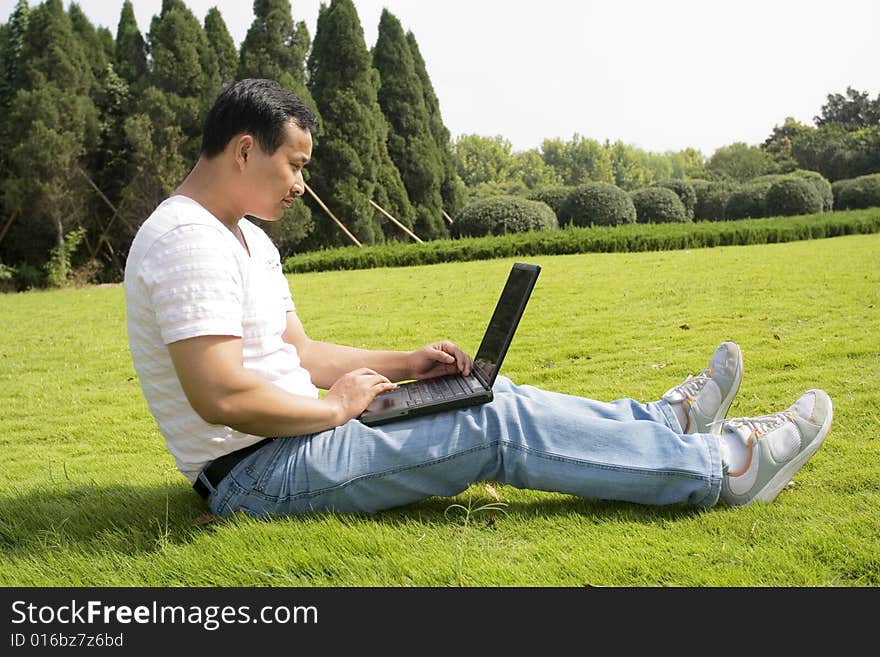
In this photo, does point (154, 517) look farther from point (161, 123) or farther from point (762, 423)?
point (161, 123)

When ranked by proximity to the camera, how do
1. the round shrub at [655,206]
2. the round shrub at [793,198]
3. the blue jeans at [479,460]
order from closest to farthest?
the blue jeans at [479,460] < the round shrub at [793,198] < the round shrub at [655,206]

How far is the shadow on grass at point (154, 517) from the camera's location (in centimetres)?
243

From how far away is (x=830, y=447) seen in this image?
3170 millimetres

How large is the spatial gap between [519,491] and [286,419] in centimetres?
92

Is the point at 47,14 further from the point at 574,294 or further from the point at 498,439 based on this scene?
the point at 498,439

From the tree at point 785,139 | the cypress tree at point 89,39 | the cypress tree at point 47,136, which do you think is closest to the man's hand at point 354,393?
the cypress tree at point 47,136

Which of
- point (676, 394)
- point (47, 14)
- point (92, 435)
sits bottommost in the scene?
point (92, 435)

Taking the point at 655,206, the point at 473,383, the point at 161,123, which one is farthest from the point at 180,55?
the point at 473,383

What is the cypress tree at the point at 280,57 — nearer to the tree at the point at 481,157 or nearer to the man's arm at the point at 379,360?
the man's arm at the point at 379,360

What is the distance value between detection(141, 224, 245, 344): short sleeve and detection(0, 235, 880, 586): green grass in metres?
0.62

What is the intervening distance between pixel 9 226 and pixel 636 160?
4046 cm

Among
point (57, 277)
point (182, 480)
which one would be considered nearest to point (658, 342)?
point (182, 480)

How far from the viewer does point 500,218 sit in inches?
653

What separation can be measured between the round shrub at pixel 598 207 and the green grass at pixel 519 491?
9.45 meters
